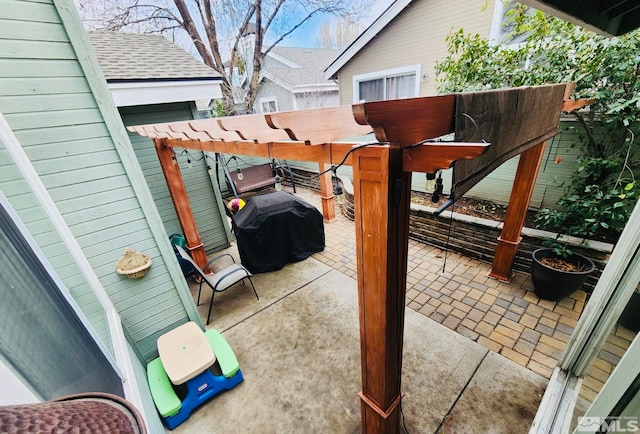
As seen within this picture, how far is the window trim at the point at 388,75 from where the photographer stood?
6.95 meters

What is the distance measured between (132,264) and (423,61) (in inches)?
307

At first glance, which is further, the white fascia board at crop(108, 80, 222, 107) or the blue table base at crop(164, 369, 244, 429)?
the white fascia board at crop(108, 80, 222, 107)

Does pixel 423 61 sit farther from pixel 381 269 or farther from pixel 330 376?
pixel 330 376

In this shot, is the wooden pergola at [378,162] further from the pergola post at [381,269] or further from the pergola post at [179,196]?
the pergola post at [179,196]

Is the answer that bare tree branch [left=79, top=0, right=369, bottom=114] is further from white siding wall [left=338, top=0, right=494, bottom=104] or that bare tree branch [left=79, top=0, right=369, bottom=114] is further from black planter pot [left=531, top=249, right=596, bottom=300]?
black planter pot [left=531, top=249, right=596, bottom=300]

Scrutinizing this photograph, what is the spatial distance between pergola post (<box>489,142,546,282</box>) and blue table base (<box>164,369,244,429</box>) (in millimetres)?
4076

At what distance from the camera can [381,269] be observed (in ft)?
4.65

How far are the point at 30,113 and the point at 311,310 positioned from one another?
147 inches

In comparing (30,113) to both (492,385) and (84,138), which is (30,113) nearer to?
(84,138)

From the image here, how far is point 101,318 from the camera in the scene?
254 centimetres

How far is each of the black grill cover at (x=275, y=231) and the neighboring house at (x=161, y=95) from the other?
117 cm

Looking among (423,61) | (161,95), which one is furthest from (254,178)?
(423,61)

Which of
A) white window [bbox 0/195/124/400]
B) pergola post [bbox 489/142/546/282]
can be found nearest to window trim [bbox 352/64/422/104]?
pergola post [bbox 489/142/546/282]

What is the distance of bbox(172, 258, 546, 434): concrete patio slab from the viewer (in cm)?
250
